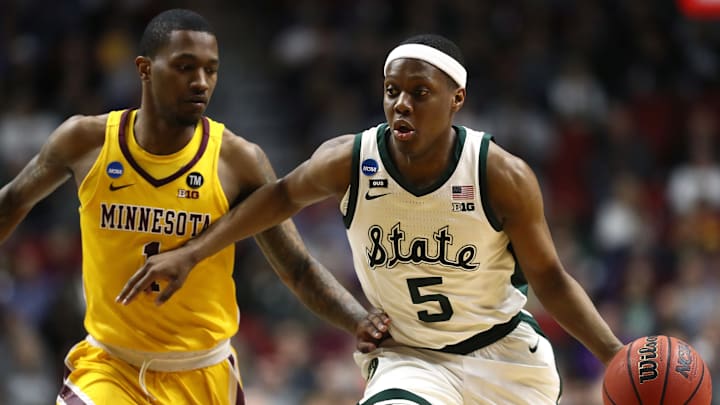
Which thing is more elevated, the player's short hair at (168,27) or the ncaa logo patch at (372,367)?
the player's short hair at (168,27)

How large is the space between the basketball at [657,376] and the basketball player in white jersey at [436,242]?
197 millimetres

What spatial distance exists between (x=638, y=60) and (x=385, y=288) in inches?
370

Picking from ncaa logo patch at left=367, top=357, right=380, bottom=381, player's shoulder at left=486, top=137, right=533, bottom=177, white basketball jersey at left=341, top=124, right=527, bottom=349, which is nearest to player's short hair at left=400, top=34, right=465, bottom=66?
white basketball jersey at left=341, top=124, right=527, bottom=349

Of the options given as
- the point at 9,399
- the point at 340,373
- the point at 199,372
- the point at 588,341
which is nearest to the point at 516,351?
the point at 588,341

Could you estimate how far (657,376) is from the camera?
196 inches

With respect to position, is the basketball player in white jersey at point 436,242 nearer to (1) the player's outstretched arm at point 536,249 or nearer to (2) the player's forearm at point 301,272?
(1) the player's outstretched arm at point 536,249

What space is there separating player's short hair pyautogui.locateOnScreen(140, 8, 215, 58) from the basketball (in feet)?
8.27

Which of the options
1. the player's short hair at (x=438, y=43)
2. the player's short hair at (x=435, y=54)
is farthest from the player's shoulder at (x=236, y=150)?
the player's short hair at (x=438, y=43)

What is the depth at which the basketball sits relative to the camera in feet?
16.3

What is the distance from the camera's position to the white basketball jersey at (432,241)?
5184 mm

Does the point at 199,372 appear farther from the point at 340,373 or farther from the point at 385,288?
the point at 340,373

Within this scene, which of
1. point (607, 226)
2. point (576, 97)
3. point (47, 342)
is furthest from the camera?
point (576, 97)

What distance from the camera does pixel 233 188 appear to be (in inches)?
222

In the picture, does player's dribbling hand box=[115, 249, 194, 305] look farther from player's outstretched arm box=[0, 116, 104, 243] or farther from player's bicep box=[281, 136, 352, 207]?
player's outstretched arm box=[0, 116, 104, 243]
